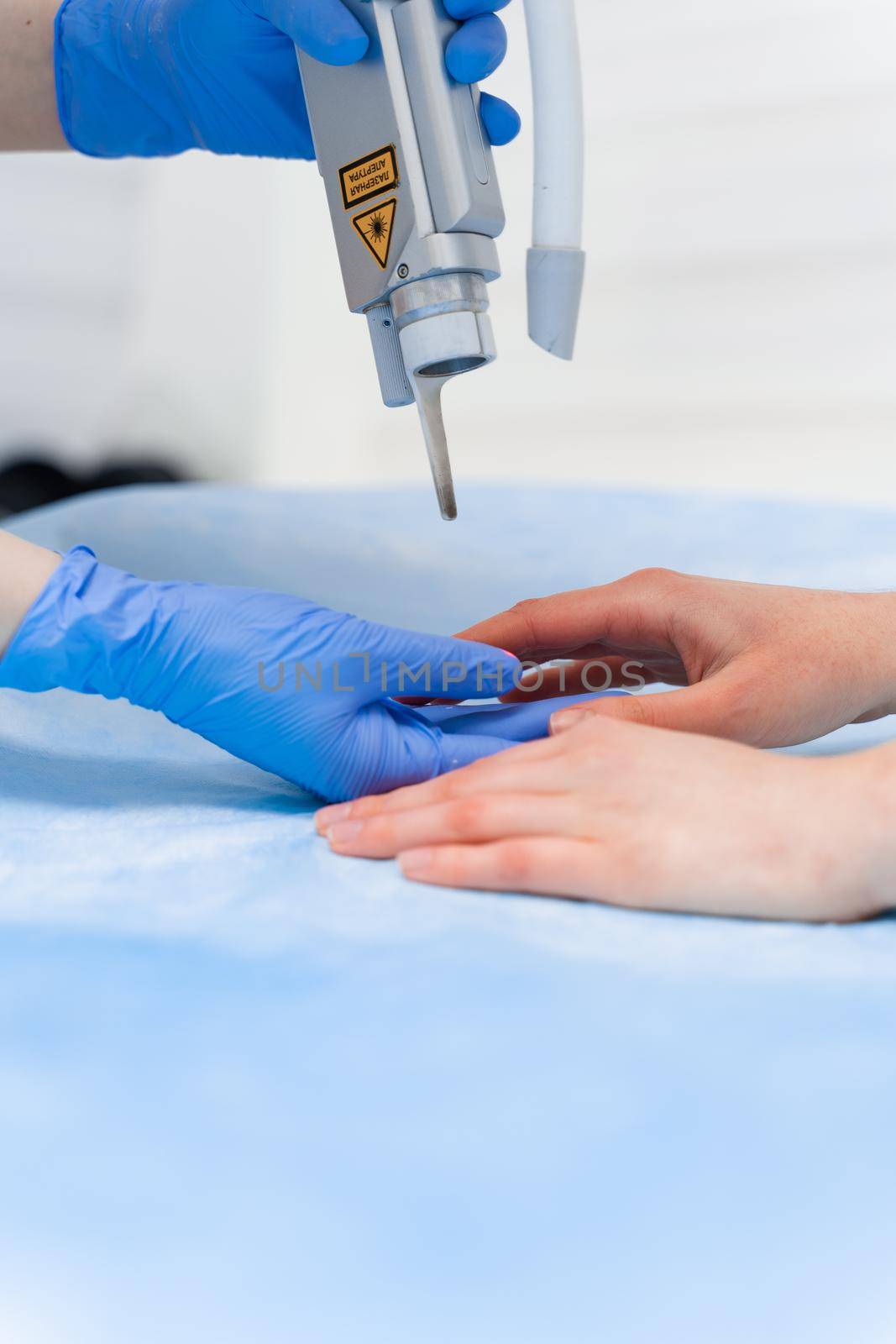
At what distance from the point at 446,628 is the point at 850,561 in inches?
21.9

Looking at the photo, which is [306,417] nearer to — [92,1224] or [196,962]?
[196,962]

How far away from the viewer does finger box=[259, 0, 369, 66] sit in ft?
2.76

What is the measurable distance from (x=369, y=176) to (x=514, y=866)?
1.70 feet

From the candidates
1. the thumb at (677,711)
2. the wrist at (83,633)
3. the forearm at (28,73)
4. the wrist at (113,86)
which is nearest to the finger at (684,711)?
the thumb at (677,711)

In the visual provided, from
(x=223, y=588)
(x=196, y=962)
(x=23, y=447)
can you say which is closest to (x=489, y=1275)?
(x=196, y=962)

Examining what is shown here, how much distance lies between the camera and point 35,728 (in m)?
1.13

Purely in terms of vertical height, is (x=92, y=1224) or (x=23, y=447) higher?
(x=23, y=447)

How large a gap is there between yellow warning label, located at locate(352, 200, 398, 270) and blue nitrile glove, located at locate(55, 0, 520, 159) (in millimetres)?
233

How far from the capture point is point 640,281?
2.21 metres

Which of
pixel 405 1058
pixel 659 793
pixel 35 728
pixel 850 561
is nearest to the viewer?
pixel 405 1058

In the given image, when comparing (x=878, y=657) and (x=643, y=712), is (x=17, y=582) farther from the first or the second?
(x=878, y=657)

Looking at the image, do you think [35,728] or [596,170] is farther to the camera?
[596,170]

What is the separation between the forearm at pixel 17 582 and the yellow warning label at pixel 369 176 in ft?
1.20

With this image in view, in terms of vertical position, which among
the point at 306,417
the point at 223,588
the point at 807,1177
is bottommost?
the point at 807,1177
